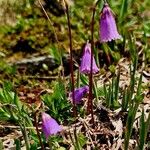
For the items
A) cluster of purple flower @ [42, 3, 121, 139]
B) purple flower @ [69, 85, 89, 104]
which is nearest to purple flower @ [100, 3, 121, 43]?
cluster of purple flower @ [42, 3, 121, 139]

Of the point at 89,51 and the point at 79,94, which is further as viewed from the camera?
the point at 79,94

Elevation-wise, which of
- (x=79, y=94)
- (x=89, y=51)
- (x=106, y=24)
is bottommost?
(x=79, y=94)

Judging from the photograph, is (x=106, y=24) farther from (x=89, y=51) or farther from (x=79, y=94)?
(x=79, y=94)

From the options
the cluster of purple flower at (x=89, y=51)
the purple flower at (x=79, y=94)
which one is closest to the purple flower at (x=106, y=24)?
the cluster of purple flower at (x=89, y=51)

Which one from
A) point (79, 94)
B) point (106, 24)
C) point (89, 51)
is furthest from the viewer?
point (79, 94)

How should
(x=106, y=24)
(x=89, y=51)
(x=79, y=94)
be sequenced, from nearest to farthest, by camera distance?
(x=106, y=24) < (x=89, y=51) < (x=79, y=94)

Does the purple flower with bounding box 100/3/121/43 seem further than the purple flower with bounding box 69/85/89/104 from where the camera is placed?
No

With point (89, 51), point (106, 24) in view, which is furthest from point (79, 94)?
point (106, 24)

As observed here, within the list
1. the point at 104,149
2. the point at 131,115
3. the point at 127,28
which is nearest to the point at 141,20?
the point at 127,28

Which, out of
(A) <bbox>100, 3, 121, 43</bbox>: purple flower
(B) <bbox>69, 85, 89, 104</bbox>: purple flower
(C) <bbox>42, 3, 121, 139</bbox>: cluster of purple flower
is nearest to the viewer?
(C) <bbox>42, 3, 121, 139</bbox>: cluster of purple flower

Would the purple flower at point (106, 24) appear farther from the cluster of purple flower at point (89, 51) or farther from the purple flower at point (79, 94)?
the purple flower at point (79, 94)

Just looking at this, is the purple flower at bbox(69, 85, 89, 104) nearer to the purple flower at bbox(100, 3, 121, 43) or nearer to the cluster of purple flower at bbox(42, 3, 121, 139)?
the cluster of purple flower at bbox(42, 3, 121, 139)

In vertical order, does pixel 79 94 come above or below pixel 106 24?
below

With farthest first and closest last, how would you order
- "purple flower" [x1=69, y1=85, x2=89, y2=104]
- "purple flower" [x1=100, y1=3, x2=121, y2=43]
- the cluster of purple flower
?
"purple flower" [x1=69, y1=85, x2=89, y2=104], "purple flower" [x1=100, y1=3, x2=121, y2=43], the cluster of purple flower
